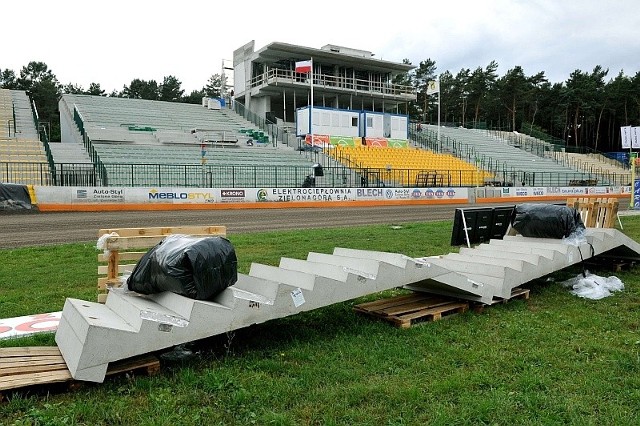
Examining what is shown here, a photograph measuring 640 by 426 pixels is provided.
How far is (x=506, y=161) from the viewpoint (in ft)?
170

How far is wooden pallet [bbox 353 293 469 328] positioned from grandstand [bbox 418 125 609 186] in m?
36.8

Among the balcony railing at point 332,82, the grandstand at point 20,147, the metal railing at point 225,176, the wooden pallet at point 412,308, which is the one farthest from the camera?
the balcony railing at point 332,82

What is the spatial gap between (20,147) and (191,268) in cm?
2985

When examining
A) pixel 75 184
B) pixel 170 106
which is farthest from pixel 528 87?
pixel 75 184

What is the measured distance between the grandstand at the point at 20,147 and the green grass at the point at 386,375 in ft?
63.8

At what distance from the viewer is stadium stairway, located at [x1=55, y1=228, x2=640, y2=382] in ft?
13.4

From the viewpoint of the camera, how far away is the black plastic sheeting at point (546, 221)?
27.9ft

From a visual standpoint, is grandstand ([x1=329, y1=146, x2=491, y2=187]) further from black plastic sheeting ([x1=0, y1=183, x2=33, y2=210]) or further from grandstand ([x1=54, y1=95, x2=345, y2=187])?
black plastic sheeting ([x1=0, y1=183, x2=33, y2=210])

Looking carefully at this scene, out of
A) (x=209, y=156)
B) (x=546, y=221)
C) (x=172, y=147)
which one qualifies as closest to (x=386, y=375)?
(x=546, y=221)

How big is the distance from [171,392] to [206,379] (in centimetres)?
31

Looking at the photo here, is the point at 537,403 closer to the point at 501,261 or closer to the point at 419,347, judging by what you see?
the point at 419,347

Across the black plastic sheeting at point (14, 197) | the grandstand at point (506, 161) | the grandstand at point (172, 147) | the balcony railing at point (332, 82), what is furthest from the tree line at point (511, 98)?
the black plastic sheeting at point (14, 197)

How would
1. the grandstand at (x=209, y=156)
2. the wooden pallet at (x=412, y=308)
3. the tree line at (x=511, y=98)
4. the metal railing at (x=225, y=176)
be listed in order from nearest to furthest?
the wooden pallet at (x=412, y=308) → the metal railing at (x=225, y=176) → the grandstand at (x=209, y=156) → the tree line at (x=511, y=98)

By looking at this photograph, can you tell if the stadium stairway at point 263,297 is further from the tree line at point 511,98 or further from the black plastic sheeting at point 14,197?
the tree line at point 511,98
